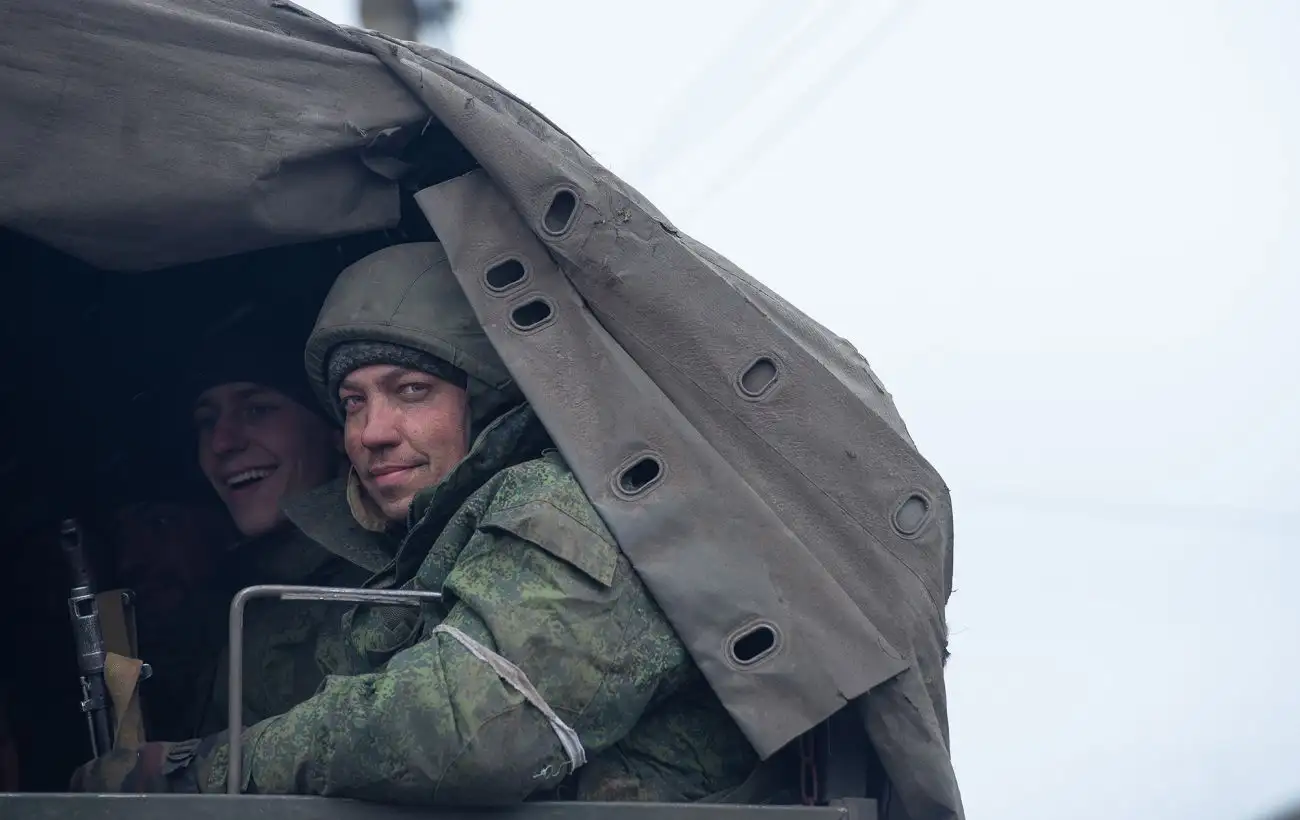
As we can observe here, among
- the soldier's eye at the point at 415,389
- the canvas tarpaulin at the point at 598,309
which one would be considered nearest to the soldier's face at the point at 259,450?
the soldier's eye at the point at 415,389

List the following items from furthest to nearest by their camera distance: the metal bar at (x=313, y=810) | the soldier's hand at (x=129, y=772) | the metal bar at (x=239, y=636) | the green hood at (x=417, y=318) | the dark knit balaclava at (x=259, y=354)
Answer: the dark knit balaclava at (x=259, y=354)
the green hood at (x=417, y=318)
the soldier's hand at (x=129, y=772)
the metal bar at (x=239, y=636)
the metal bar at (x=313, y=810)

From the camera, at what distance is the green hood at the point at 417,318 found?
11.1 ft

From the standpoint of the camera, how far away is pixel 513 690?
2.59 m

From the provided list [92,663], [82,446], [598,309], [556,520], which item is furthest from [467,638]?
[82,446]

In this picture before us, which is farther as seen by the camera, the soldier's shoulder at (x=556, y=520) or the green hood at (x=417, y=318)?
the green hood at (x=417, y=318)

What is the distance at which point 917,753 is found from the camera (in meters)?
2.94

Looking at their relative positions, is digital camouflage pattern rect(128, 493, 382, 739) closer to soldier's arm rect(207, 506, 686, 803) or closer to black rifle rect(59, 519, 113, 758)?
black rifle rect(59, 519, 113, 758)

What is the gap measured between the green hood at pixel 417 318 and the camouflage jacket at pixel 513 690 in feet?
0.83

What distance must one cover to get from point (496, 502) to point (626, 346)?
400mm

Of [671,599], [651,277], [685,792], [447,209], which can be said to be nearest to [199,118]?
[447,209]

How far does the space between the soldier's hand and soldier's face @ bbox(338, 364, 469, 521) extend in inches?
28.1

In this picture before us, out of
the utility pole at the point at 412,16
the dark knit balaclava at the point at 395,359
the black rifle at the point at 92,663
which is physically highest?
the utility pole at the point at 412,16

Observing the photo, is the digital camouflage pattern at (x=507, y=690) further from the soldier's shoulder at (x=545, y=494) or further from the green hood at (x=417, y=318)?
the green hood at (x=417, y=318)

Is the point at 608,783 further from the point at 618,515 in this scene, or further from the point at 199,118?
the point at 199,118
